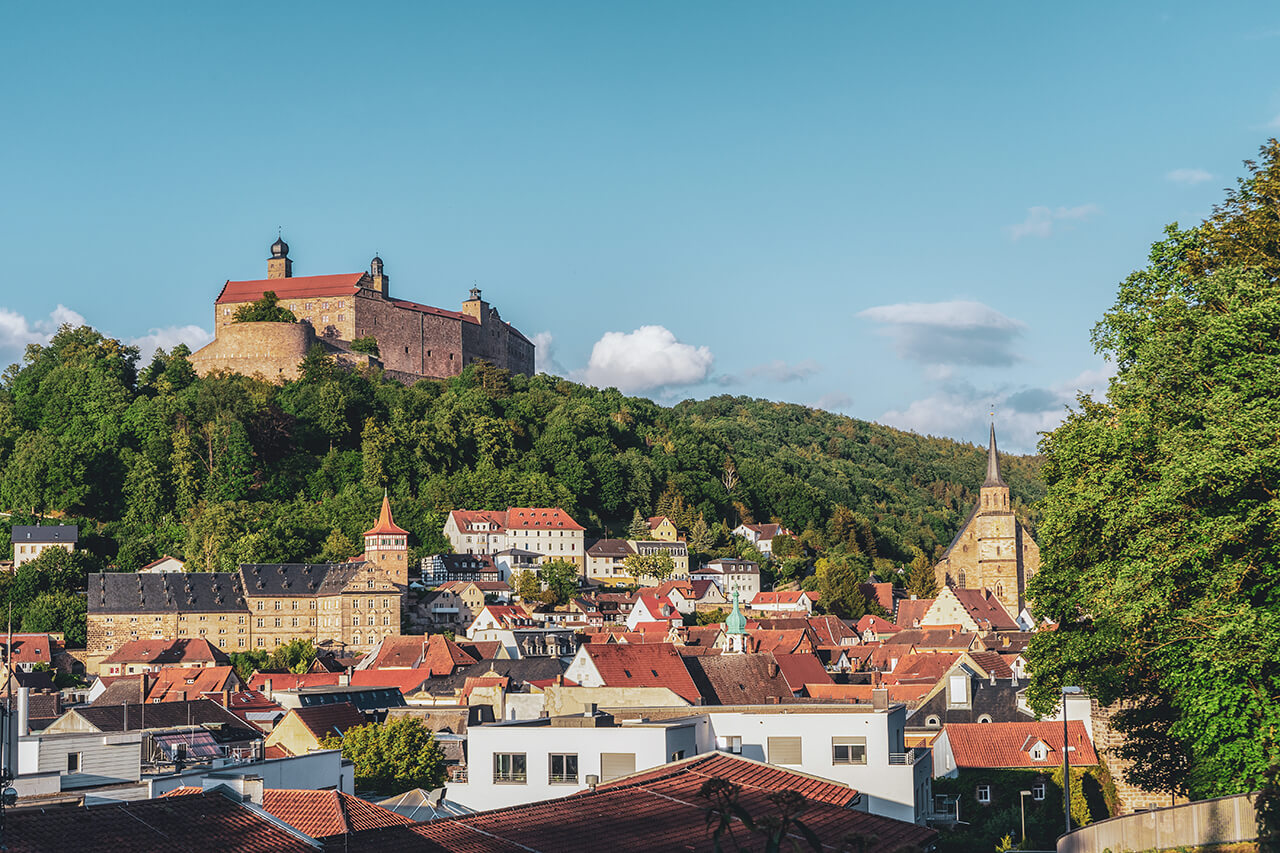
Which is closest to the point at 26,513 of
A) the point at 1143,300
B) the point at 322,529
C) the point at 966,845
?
the point at 322,529

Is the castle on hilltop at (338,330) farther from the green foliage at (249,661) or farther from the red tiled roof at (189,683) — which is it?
the red tiled roof at (189,683)

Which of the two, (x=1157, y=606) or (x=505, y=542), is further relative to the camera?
(x=505, y=542)

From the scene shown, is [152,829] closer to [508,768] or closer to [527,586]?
A: [508,768]

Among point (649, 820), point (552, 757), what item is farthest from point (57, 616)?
point (649, 820)

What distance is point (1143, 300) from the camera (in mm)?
21953

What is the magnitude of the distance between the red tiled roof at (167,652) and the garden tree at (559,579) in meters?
23.9

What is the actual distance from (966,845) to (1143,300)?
12119mm

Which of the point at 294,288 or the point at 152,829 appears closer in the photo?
the point at 152,829

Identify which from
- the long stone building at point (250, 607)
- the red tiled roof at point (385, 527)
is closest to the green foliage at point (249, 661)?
the long stone building at point (250, 607)

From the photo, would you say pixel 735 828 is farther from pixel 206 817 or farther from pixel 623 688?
pixel 623 688

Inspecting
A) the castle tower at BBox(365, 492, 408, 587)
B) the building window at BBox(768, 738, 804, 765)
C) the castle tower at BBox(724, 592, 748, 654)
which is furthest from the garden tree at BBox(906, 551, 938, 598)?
the building window at BBox(768, 738, 804, 765)

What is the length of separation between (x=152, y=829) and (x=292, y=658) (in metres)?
74.0

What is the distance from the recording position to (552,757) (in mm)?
22062

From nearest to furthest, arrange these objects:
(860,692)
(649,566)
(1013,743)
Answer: (1013,743), (860,692), (649,566)
